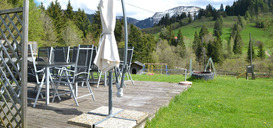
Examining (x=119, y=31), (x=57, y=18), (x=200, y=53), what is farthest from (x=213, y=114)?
(x=200, y=53)

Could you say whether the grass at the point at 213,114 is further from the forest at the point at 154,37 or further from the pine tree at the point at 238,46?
the pine tree at the point at 238,46

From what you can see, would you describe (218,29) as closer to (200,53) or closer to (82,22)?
(200,53)

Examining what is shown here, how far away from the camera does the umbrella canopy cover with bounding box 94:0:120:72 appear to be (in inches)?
99.7

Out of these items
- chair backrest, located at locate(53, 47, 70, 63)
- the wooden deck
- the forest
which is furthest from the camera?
the forest

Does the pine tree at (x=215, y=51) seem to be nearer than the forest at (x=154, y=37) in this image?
No

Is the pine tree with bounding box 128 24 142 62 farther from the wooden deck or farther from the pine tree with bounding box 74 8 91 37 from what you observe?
the wooden deck

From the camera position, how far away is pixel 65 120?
8.89ft

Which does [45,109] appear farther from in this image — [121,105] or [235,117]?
[235,117]

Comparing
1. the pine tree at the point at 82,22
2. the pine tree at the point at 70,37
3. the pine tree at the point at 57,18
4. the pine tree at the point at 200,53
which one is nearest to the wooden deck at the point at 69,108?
the pine tree at the point at 70,37

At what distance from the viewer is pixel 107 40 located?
259cm

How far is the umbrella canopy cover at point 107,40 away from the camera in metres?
2.53

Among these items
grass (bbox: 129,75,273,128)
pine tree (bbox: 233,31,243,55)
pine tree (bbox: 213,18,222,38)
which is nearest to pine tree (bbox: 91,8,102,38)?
pine tree (bbox: 233,31,243,55)

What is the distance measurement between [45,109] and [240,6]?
355ft

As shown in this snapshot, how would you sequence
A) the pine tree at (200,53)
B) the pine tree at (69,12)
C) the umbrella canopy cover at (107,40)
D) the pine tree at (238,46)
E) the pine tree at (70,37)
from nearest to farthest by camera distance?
the umbrella canopy cover at (107,40) < the pine tree at (70,37) < the pine tree at (69,12) < the pine tree at (200,53) < the pine tree at (238,46)
